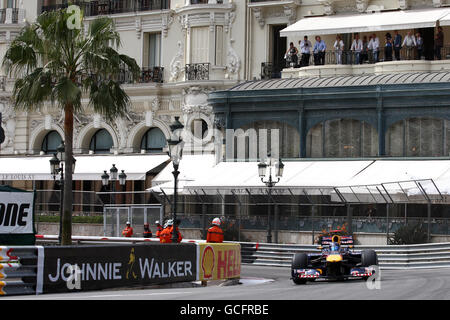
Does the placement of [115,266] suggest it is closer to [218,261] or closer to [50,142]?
[218,261]

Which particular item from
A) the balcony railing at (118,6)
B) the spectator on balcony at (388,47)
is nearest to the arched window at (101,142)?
the balcony railing at (118,6)

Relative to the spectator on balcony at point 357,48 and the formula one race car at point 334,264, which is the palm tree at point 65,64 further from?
the spectator on balcony at point 357,48

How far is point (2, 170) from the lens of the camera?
183ft

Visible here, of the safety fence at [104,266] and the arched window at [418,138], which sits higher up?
the arched window at [418,138]

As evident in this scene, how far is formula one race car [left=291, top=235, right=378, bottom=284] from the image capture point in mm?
26891

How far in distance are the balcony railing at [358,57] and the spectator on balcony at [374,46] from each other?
5 cm

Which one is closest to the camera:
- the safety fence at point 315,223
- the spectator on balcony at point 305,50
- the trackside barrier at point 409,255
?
the trackside barrier at point 409,255

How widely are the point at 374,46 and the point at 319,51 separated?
246 centimetres

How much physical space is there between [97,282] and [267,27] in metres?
30.0

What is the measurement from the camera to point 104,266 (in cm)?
2322

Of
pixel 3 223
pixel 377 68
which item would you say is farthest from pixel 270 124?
pixel 3 223

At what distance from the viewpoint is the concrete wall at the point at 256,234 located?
39312 millimetres

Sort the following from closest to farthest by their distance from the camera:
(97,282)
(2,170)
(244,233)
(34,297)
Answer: (34,297), (97,282), (244,233), (2,170)
